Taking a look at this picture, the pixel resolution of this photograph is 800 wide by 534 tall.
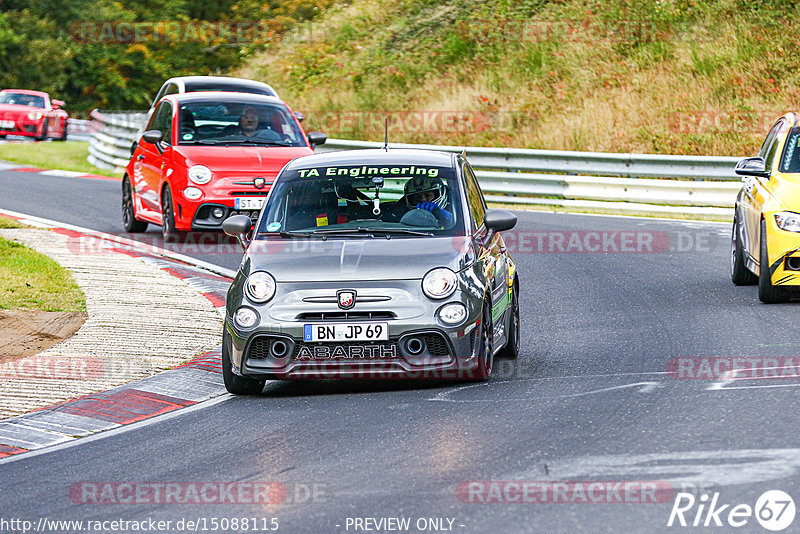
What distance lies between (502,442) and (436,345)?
1.60 metres

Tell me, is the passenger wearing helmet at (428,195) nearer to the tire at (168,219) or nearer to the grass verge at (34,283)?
the grass verge at (34,283)

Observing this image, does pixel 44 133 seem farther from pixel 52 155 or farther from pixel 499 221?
pixel 499 221

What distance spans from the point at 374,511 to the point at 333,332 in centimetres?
278

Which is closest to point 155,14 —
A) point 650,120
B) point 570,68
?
point 570,68

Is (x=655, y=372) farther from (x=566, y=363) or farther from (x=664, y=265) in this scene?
(x=664, y=265)

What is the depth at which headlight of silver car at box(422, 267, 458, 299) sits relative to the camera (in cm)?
884

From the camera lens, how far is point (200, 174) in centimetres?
1681

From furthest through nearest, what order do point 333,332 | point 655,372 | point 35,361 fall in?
point 35,361
point 655,372
point 333,332

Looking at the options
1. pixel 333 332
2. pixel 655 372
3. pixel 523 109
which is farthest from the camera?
pixel 523 109

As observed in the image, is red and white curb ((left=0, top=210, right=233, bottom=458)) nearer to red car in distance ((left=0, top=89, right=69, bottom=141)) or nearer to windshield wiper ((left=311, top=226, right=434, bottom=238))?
windshield wiper ((left=311, top=226, right=434, bottom=238))

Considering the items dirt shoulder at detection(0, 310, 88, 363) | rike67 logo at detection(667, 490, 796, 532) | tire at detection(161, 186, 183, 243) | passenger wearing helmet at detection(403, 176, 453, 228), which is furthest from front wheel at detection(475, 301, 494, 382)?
tire at detection(161, 186, 183, 243)

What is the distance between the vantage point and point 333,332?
28.7 feet

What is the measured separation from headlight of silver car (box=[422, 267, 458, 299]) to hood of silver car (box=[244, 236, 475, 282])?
6 centimetres

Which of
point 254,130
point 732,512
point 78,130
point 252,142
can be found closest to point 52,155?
point 78,130
